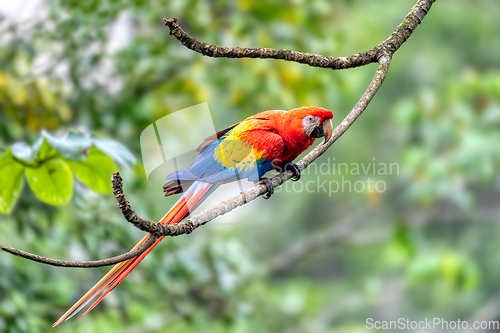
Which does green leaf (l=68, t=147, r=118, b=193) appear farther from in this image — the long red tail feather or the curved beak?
the curved beak

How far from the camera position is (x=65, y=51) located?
2.00 m

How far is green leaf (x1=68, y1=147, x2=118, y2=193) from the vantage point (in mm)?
1109

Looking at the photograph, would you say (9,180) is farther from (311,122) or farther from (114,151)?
(311,122)

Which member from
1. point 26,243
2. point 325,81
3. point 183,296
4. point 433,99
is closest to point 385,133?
point 433,99

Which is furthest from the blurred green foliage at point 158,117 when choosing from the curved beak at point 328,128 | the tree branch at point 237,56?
the curved beak at point 328,128

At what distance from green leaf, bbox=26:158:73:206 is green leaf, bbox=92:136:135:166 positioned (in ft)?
0.31

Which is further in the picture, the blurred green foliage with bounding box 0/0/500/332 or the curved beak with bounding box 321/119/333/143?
the blurred green foliage with bounding box 0/0/500/332

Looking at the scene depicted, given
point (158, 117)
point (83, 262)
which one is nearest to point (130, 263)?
point (83, 262)

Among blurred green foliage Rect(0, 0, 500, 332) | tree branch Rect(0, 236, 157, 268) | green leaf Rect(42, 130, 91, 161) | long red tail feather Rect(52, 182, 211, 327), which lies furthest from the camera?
blurred green foliage Rect(0, 0, 500, 332)

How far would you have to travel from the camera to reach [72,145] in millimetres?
1024

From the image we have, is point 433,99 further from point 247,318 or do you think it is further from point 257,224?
point 257,224

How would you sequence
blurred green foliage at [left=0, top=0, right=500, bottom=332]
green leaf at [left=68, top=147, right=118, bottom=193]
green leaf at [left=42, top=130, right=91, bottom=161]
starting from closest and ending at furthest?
green leaf at [left=42, top=130, right=91, bottom=161] < green leaf at [left=68, top=147, right=118, bottom=193] < blurred green foliage at [left=0, top=0, right=500, bottom=332]

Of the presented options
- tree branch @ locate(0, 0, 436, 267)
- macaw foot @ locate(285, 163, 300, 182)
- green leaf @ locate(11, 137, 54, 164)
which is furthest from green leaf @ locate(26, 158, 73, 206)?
macaw foot @ locate(285, 163, 300, 182)

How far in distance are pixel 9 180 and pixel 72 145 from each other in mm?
195
